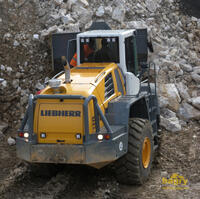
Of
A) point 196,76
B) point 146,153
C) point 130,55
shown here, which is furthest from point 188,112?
point 146,153

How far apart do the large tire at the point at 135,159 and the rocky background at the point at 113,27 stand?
205cm

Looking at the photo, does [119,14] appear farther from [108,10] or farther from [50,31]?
[50,31]

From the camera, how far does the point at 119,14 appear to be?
13.0m

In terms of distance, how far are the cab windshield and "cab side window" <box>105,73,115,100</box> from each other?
637 mm

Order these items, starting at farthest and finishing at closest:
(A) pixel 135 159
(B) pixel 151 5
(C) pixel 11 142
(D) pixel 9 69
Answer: (B) pixel 151 5 < (D) pixel 9 69 < (C) pixel 11 142 < (A) pixel 135 159

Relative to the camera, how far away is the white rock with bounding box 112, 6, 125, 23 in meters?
13.0

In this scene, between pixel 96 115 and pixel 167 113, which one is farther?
pixel 167 113

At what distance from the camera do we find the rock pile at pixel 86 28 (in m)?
11.3

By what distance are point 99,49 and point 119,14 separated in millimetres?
4418

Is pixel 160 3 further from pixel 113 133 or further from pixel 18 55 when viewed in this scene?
pixel 113 133

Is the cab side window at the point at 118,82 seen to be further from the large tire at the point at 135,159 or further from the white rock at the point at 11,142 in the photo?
the white rock at the point at 11,142

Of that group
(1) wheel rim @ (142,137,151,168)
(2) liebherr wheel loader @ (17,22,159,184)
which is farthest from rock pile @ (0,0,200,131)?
(2) liebherr wheel loader @ (17,22,159,184)

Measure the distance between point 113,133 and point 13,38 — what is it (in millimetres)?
5991

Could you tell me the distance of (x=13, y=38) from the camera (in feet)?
40.1
